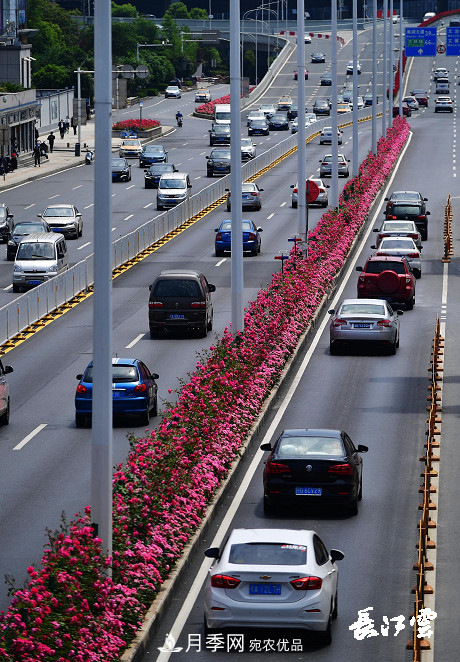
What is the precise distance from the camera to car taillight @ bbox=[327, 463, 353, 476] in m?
22.5

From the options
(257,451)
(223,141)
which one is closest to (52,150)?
(223,141)

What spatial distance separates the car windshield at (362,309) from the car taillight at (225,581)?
22562mm

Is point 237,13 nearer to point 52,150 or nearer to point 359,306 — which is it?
point 359,306

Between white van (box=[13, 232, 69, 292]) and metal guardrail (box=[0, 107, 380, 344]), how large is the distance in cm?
86

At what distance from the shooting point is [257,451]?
1081 inches

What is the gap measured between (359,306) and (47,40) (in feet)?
435

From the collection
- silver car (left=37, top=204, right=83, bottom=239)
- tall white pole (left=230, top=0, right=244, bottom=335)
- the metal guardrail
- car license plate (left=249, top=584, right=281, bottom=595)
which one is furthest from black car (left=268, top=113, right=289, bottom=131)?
car license plate (left=249, top=584, right=281, bottom=595)

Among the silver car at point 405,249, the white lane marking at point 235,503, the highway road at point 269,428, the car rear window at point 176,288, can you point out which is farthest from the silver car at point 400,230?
the car rear window at point 176,288

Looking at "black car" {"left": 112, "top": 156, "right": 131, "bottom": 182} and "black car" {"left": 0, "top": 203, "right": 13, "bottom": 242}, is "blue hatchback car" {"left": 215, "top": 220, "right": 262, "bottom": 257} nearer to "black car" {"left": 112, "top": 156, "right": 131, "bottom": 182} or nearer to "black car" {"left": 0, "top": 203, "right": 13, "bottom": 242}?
"black car" {"left": 0, "top": 203, "right": 13, "bottom": 242}

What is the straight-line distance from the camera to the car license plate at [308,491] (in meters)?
22.5

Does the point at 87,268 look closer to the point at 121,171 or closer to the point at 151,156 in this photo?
the point at 121,171

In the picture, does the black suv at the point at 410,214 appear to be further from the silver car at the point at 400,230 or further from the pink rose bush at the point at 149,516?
the pink rose bush at the point at 149,516

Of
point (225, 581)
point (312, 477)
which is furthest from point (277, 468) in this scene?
point (225, 581)

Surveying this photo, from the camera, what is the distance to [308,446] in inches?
903
